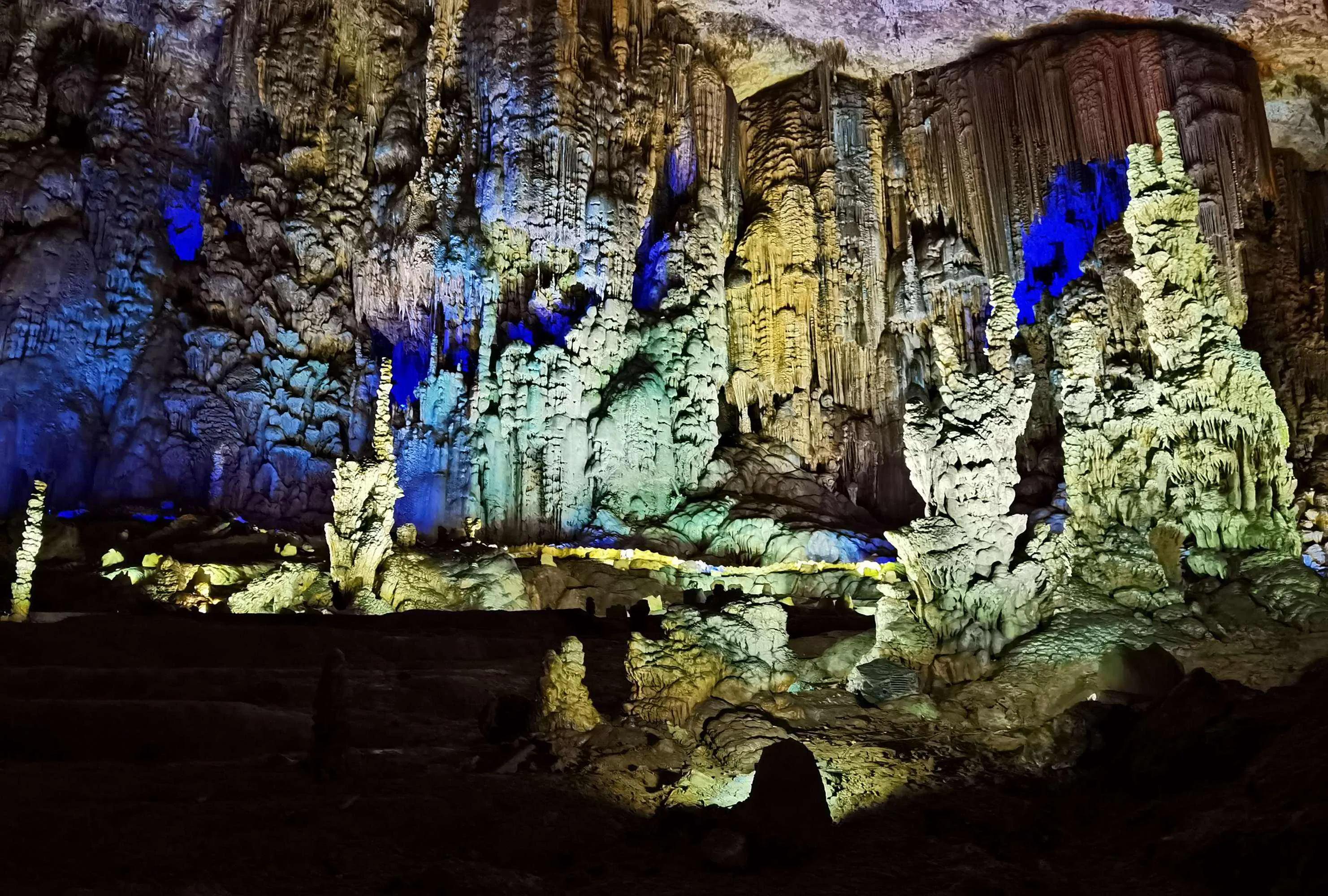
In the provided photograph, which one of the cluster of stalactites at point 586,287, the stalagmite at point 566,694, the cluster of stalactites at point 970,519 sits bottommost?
the stalagmite at point 566,694

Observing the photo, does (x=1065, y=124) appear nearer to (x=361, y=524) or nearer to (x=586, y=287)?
(x=586, y=287)

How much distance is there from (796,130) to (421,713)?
20996 millimetres

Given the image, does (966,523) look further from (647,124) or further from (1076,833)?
(647,124)

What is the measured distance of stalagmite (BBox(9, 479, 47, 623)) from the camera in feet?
42.3

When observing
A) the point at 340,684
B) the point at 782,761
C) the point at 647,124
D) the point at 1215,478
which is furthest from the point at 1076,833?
the point at 647,124

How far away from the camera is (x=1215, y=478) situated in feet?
44.5

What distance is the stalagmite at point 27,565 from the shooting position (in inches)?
508

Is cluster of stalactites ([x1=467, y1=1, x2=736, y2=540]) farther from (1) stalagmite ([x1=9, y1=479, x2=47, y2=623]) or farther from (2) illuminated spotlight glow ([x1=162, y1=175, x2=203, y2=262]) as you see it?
(1) stalagmite ([x1=9, y1=479, x2=47, y2=623])

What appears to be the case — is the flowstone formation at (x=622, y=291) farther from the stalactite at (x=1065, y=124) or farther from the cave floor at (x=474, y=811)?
the cave floor at (x=474, y=811)

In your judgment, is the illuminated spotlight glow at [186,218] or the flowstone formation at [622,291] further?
the illuminated spotlight glow at [186,218]

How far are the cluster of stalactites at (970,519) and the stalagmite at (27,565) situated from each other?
10937mm

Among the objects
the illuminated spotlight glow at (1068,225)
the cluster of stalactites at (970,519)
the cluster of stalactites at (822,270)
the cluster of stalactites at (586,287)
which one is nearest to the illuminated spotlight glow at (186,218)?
the cluster of stalactites at (586,287)

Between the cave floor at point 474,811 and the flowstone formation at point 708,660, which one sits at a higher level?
the flowstone formation at point 708,660

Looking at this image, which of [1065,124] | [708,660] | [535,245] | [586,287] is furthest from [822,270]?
[708,660]
